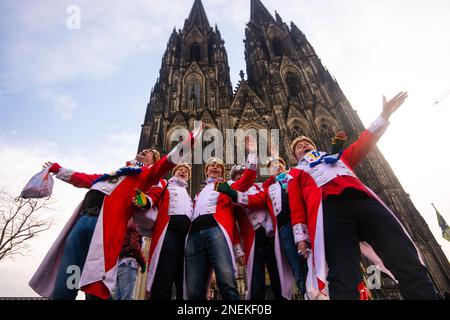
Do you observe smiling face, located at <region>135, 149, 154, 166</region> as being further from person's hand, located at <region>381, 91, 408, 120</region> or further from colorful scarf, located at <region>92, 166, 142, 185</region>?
person's hand, located at <region>381, 91, 408, 120</region>

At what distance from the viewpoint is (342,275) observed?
1926 millimetres

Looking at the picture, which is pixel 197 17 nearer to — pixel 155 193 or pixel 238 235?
pixel 155 193

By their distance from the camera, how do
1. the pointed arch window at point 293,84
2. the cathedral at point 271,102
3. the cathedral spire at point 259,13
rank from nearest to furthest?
the cathedral at point 271,102
the pointed arch window at point 293,84
the cathedral spire at point 259,13

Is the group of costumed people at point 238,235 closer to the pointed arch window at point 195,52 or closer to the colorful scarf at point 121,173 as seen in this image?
the colorful scarf at point 121,173

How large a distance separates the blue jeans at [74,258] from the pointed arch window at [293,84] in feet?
59.1

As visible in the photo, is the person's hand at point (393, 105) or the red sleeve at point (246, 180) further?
the red sleeve at point (246, 180)

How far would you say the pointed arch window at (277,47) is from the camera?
22.8 meters

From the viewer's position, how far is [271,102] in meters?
17.7

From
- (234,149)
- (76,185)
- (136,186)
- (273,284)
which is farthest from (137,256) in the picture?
(234,149)

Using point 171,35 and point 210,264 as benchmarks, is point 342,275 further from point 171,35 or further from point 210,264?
point 171,35

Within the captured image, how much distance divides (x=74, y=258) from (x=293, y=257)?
2076 millimetres

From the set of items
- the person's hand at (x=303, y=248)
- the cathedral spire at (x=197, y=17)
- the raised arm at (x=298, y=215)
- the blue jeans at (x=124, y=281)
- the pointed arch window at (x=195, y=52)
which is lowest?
the blue jeans at (x=124, y=281)

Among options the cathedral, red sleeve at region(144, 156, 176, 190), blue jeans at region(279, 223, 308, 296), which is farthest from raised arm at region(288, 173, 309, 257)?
the cathedral

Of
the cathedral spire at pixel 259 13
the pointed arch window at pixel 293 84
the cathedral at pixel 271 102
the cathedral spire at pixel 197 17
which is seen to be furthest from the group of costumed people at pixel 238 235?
the cathedral spire at pixel 259 13
